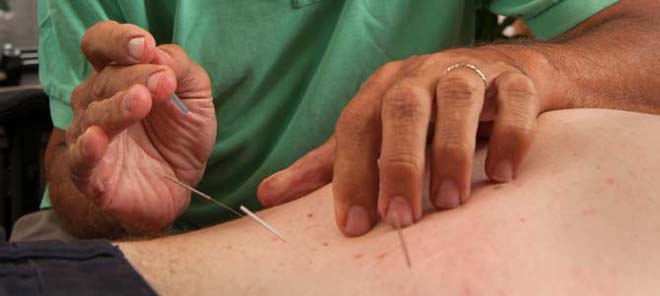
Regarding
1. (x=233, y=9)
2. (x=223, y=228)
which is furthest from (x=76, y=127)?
(x=233, y=9)

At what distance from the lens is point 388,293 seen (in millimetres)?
661

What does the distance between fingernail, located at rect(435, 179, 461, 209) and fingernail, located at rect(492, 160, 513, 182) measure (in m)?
0.05

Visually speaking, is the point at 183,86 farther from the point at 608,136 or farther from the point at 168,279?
the point at 608,136

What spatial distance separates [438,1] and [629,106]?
54 centimetres

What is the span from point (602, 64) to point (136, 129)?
26.0 inches

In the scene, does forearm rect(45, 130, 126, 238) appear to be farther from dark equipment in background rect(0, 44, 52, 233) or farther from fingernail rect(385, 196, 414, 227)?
fingernail rect(385, 196, 414, 227)

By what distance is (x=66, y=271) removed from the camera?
0.66 meters

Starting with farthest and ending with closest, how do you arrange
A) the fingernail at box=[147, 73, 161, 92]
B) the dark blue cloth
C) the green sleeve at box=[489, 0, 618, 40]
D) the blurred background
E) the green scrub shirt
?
the blurred background < the green scrub shirt < the green sleeve at box=[489, 0, 618, 40] < the fingernail at box=[147, 73, 161, 92] < the dark blue cloth

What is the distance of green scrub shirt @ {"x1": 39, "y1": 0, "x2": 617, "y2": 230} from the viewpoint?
1396 mm

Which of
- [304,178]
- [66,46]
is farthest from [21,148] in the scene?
[304,178]

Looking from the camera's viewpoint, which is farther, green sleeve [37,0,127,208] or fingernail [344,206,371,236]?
green sleeve [37,0,127,208]

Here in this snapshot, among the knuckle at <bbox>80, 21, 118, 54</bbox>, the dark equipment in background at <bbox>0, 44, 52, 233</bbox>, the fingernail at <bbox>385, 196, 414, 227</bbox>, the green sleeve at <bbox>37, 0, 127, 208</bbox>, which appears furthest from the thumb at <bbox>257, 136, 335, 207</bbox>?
the dark equipment in background at <bbox>0, 44, 52, 233</bbox>

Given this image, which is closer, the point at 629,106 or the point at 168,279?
the point at 168,279

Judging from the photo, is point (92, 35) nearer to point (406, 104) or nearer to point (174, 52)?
point (174, 52)
